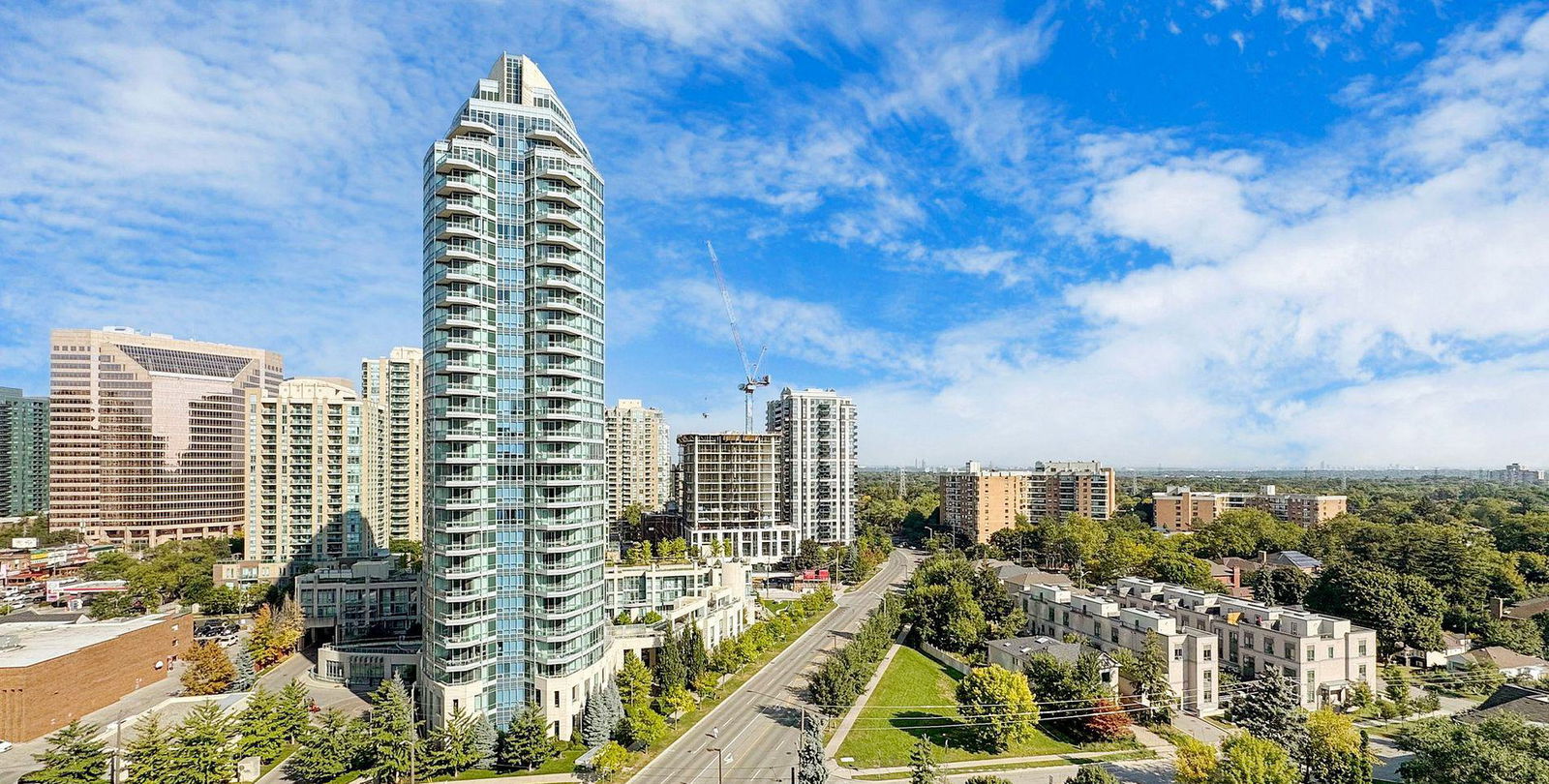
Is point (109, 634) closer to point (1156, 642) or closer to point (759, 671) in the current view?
point (759, 671)

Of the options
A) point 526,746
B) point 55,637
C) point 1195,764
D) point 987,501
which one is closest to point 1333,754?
point 1195,764

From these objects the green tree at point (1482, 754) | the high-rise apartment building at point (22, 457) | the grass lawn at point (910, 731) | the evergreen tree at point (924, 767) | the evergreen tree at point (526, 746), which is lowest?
the grass lawn at point (910, 731)

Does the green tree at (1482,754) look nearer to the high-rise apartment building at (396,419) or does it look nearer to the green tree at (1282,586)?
the green tree at (1282,586)

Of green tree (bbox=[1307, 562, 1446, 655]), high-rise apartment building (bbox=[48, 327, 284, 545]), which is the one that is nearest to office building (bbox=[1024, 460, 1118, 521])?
green tree (bbox=[1307, 562, 1446, 655])

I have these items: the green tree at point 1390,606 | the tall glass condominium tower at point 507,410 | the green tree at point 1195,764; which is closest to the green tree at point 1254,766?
the green tree at point 1195,764

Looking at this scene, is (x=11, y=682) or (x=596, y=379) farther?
(x=596, y=379)

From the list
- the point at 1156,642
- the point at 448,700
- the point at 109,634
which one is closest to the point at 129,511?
the point at 109,634

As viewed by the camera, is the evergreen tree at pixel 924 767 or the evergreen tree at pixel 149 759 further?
the evergreen tree at pixel 149 759

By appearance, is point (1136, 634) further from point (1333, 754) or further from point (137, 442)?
point (137, 442)
